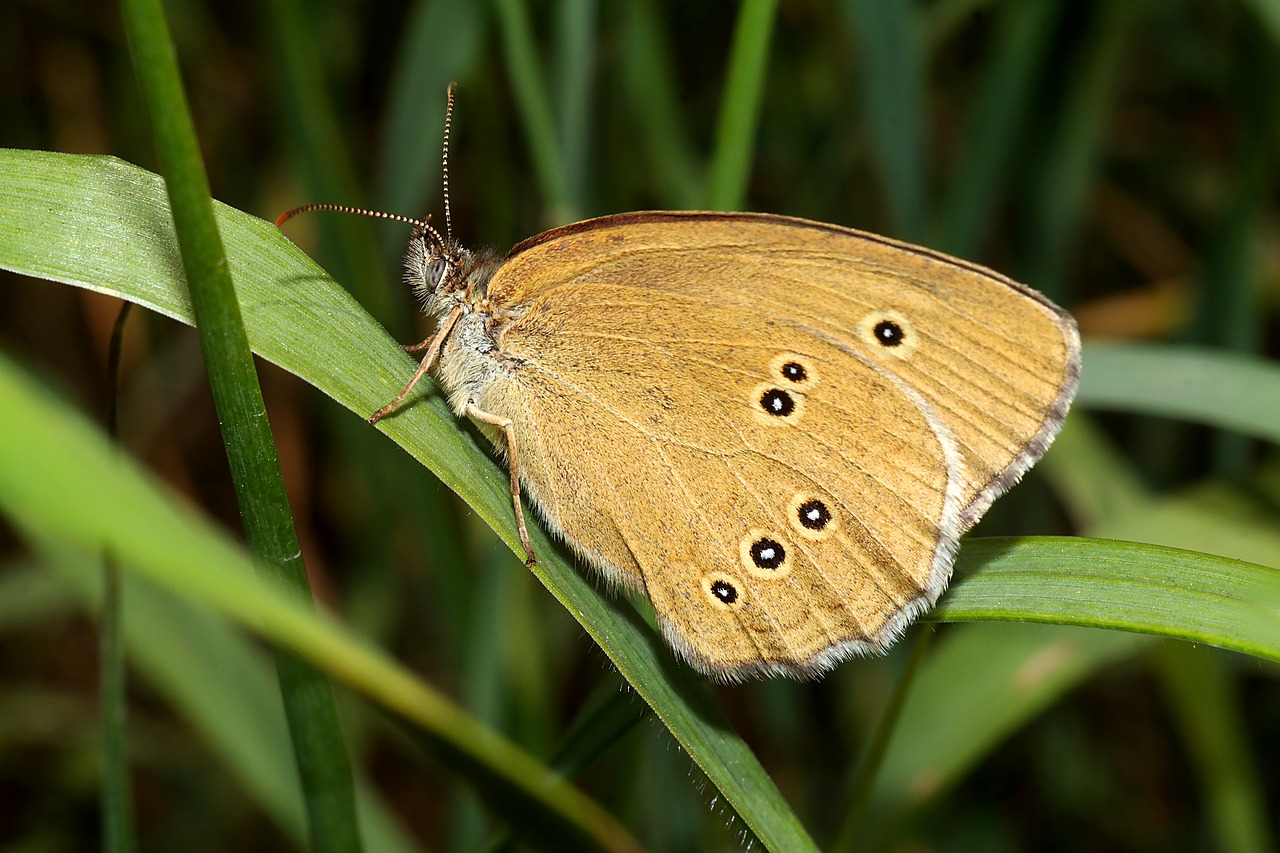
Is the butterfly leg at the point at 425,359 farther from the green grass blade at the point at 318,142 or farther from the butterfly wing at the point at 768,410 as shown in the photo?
the green grass blade at the point at 318,142

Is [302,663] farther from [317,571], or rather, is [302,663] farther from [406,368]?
[317,571]

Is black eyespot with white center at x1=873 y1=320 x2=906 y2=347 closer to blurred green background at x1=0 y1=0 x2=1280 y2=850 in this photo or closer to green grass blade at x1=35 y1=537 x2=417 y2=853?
blurred green background at x1=0 y1=0 x2=1280 y2=850

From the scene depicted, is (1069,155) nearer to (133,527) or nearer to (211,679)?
(211,679)

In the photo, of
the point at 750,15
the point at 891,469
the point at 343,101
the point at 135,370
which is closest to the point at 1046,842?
the point at 891,469

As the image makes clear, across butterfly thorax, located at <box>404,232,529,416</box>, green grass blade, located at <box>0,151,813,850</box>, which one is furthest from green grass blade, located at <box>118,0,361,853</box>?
butterfly thorax, located at <box>404,232,529,416</box>

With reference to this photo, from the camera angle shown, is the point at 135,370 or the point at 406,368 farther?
the point at 135,370

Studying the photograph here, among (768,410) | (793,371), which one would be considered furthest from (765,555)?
(793,371)

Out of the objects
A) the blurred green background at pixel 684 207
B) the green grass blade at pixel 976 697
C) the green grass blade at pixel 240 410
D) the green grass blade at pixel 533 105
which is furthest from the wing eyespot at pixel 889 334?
the green grass blade at pixel 240 410
